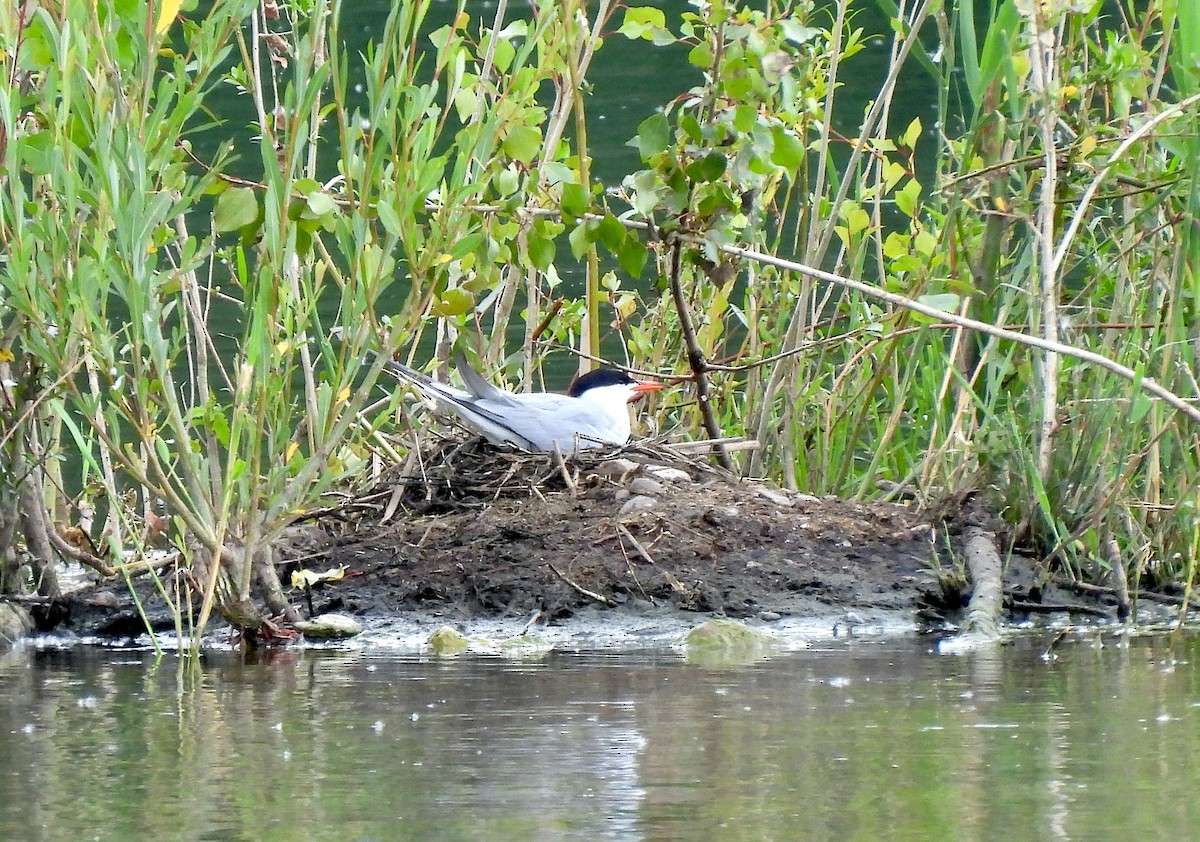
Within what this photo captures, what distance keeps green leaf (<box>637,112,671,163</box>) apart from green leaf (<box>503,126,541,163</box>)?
50 centimetres

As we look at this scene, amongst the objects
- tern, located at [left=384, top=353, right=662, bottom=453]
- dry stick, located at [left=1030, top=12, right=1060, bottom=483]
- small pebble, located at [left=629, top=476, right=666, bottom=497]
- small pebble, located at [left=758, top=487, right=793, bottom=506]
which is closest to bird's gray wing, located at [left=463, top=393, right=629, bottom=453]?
tern, located at [left=384, top=353, right=662, bottom=453]

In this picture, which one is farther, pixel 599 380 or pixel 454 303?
pixel 599 380

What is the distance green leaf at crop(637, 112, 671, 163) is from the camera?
527 centimetres

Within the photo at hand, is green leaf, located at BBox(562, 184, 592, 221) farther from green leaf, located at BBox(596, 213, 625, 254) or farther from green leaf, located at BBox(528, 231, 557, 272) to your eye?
green leaf, located at BBox(528, 231, 557, 272)

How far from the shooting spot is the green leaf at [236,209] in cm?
438

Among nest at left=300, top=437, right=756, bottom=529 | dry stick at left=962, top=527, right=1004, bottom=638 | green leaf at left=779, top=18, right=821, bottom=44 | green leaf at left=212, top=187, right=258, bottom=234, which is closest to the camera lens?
green leaf at left=212, top=187, right=258, bottom=234

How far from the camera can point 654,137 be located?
208 inches

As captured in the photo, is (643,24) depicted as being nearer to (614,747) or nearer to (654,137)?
(654,137)

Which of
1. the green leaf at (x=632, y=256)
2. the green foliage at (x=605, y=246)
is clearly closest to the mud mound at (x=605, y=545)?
the green foliage at (x=605, y=246)

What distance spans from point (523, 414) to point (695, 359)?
0.58 metres

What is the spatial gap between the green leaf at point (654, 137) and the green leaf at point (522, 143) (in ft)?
1.63

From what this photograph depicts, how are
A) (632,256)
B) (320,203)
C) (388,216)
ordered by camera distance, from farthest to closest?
(632,256)
(320,203)
(388,216)

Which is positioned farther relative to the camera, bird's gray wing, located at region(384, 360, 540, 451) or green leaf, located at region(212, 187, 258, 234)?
bird's gray wing, located at region(384, 360, 540, 451)

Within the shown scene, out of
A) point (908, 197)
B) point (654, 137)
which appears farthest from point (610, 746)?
point (908, 197)
